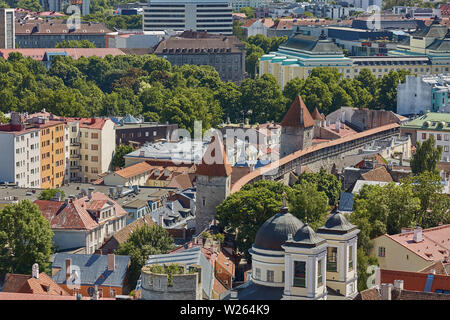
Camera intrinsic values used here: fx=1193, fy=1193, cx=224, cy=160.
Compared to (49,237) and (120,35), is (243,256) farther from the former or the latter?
(120,35)

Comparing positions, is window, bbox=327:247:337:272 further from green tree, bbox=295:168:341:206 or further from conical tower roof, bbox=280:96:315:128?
conical tower roof, bbox=280:96:315:128

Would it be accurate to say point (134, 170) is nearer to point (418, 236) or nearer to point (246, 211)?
point (246, 211)

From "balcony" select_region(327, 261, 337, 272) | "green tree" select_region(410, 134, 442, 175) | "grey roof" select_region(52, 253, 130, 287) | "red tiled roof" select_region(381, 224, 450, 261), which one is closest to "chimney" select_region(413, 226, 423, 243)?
"red tiled roof" select_region(381, 224, 450, 261)

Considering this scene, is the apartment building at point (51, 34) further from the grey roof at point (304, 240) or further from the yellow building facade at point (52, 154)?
the grey roof at point (304, 240)

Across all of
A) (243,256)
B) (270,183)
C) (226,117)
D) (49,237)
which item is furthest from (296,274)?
(226,117)

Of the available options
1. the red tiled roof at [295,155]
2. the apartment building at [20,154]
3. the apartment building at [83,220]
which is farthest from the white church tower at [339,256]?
the apartment building at [20,154]
